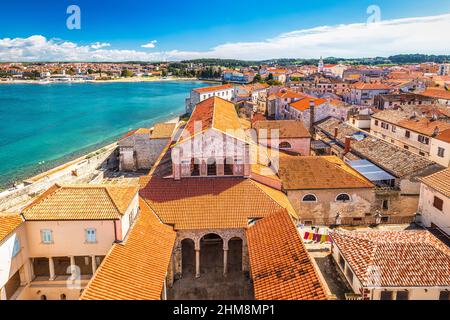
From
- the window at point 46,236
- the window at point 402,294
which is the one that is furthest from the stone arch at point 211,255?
the window at point 402,294

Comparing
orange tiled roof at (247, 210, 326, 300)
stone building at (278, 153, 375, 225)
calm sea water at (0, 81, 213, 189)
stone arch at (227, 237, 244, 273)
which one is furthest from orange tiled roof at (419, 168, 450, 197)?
calm sea water at (0, 81, 213, 189)

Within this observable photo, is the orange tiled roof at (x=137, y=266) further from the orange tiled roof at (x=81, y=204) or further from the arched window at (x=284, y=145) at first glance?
the arched window at (x=284, y=145)

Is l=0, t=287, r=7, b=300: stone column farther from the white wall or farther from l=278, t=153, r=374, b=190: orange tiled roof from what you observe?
the white wall

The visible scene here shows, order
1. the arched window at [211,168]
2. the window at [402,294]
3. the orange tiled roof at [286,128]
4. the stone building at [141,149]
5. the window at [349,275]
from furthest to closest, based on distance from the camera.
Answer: the stone building at [141,149] < the orange tiled roof at [286,128] < the arched window at [211,168] < the window at [349,275] < the window at [402,294]

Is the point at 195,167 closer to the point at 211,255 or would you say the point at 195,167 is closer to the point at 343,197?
the point at 211,255

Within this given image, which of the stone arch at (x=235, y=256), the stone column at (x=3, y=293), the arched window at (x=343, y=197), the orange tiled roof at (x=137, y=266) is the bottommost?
the stone arch at (x=235, y=256)

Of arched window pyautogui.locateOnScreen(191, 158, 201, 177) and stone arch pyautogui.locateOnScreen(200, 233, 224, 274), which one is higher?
arched window pyautogui.locateOnScreen(191, 158, 201, 177)
